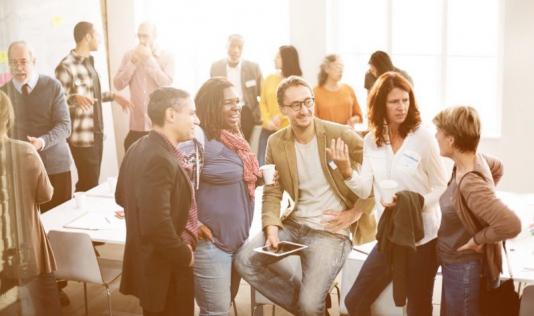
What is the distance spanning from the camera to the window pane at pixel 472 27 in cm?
403

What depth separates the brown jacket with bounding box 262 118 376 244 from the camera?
11.8ft

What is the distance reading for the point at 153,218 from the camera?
3.46 metres

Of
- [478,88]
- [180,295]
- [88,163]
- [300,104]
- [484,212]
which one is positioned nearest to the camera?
[484,212]

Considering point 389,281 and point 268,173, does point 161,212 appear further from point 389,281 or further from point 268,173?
point 389,281

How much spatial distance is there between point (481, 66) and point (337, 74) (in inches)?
36.4

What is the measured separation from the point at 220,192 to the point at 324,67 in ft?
3.76

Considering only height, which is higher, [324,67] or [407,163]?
[324,67]

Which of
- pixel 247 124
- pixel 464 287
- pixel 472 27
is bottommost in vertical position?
pixel 464 287

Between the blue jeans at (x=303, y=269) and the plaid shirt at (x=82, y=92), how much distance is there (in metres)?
1.17

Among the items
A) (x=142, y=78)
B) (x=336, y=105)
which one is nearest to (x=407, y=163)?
(x=336, y=105)

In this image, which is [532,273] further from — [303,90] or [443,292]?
[303,90]

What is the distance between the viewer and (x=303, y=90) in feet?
11.6

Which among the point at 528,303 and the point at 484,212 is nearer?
the point at 484,212

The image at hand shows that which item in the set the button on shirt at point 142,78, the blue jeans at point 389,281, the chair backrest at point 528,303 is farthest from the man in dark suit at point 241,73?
the chair backrest at point 528,303
